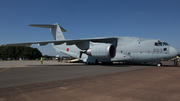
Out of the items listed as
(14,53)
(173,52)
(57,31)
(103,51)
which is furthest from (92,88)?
(14,53)

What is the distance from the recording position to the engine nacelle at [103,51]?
50.6ft

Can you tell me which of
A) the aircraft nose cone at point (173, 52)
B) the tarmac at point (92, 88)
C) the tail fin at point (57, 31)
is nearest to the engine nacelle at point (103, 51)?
the aircraft nose cone at point (173, 52)

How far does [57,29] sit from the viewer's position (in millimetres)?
24781

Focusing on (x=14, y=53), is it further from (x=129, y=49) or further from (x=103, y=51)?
(x=129, y=49)

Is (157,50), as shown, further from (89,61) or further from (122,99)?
(122,99)

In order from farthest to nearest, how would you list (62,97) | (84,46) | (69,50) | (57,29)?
(57,29)
(69,50)
(84,46)
(62,97)

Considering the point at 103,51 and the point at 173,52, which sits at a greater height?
the point at 103,51

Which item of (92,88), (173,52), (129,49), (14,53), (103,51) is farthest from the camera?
(14,53)

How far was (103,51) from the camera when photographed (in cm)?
1562

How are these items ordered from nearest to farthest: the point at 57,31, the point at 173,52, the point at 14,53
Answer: the point at 173,52 → the point at 57,31 → the point at 14,53

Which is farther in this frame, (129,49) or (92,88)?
(129,49)

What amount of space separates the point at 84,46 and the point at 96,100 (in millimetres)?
14749

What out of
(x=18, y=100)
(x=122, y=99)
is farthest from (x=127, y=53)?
(x=18, y=100)

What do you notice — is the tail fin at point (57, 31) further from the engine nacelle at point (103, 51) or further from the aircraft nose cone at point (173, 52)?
the aircraft nose cone at point (173, 52)
